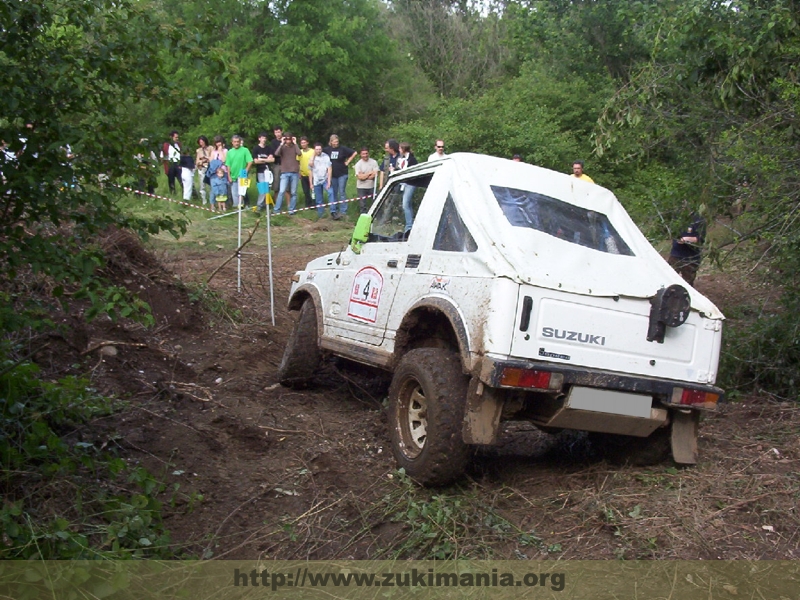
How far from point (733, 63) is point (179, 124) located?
21492mm

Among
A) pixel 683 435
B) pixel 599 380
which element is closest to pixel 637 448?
pixel 683 435

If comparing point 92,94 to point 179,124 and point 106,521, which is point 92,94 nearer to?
point 106,521

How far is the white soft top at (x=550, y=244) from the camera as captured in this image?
16.6 feet

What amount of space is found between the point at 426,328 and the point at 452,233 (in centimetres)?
67

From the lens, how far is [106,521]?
4324 millimetres

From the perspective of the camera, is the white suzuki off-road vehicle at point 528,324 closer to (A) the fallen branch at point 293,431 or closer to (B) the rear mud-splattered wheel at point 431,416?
(B) the rear mud-splattered wheel at point 431,416

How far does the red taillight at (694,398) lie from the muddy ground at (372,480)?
18.8 inches

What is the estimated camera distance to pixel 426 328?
19.4 ft

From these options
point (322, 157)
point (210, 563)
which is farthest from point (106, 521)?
point (322, 157)

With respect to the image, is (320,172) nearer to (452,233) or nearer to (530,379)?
(452,233)

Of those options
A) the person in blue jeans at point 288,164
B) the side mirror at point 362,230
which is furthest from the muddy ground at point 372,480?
the person in blue jeans at point 288,164

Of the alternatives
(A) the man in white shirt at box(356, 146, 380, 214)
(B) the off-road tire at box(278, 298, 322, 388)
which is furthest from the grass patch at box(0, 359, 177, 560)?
(A) the man in white shirt at box(356, 146, 380, 214)

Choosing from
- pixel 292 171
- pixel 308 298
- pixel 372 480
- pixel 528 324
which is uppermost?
pixel 292 171

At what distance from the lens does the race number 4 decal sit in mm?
6391
